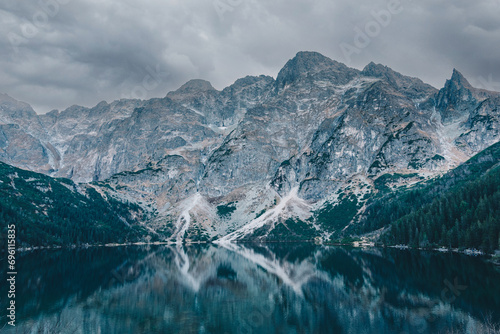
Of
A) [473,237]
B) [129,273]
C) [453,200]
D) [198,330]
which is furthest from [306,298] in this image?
[453,200]

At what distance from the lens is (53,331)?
4325 cm

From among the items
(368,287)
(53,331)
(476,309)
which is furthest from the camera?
(368,287)

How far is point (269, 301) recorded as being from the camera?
6353 centimetres

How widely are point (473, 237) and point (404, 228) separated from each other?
52.4 m

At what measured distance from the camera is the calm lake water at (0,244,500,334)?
45625 mm

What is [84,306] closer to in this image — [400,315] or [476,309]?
[400,315]

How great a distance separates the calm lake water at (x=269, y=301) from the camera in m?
45.6

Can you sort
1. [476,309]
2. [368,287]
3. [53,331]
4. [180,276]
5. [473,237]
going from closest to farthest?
[53,331]
[476,309]
[368,287]
[180,276]
[473,237]

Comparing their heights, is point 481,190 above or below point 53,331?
above

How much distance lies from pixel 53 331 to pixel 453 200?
546ft

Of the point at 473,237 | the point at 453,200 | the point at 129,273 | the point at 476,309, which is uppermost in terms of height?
the point at 453,200

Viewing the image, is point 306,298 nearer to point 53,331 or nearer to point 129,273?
point 53,331

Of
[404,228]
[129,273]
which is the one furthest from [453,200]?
[129,273]

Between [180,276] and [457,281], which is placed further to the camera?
[180,276]
